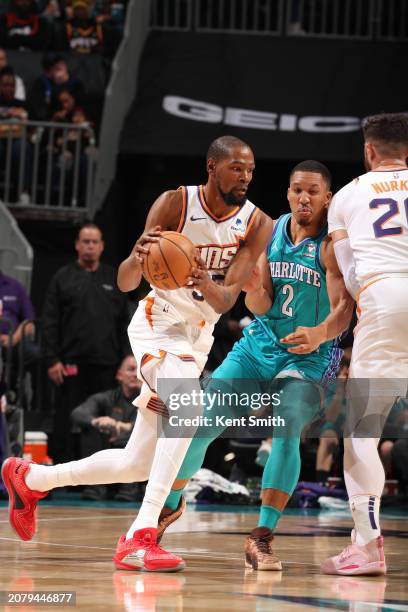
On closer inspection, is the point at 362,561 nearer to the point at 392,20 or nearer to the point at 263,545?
the point at 263,545

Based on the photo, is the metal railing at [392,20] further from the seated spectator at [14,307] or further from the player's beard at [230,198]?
the player's beard at [230,198]

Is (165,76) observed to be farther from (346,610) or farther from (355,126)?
(346,610)

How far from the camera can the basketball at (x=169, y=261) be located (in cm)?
498

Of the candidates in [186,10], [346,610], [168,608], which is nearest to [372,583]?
[346,610]

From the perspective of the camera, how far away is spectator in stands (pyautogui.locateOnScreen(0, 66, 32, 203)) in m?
13.1

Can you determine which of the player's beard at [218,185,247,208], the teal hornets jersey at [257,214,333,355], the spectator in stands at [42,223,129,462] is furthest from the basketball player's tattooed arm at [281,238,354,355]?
the spectator in stands at [42,223,129,462]

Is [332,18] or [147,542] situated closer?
[147,542]

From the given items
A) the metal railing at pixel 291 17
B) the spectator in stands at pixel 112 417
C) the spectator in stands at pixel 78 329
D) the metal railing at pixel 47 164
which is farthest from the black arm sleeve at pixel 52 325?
the metal railing at pixel 291 17

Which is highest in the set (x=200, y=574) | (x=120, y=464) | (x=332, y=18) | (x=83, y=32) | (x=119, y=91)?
(x=332, y=18)

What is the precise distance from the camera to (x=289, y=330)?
5.92 metres

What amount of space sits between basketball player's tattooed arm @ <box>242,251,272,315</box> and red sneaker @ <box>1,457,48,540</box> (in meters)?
1.50

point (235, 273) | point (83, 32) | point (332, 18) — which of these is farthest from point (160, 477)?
point (332, 18)

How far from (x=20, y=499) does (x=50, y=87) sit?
9.09 metres

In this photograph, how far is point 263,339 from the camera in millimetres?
5918
